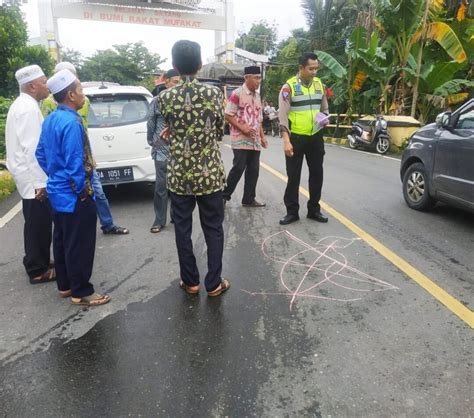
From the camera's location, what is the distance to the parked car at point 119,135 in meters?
5.86

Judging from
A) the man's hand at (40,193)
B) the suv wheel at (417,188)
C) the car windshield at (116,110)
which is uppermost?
the car windshield at (116,110)

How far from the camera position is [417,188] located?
5.86 meters

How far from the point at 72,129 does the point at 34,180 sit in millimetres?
824

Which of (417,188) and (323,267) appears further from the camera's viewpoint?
(417,188)

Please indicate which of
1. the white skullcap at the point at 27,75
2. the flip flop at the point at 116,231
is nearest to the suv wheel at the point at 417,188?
the flip flop at the point at 116,231

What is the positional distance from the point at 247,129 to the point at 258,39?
2050 inches

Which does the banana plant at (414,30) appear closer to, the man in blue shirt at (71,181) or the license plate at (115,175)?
the license plate at (115,175)

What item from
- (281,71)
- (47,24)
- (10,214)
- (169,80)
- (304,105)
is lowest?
(10,214)

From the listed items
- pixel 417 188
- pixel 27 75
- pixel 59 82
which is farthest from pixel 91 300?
pixel 417 188

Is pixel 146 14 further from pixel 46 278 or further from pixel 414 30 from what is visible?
pixel 46 278

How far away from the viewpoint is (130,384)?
2.41m

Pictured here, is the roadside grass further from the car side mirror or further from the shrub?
the car side mirror

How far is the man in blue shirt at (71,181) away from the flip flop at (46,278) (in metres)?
0.57

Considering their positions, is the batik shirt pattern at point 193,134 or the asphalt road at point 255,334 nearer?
the asphalt road at point 255,334
